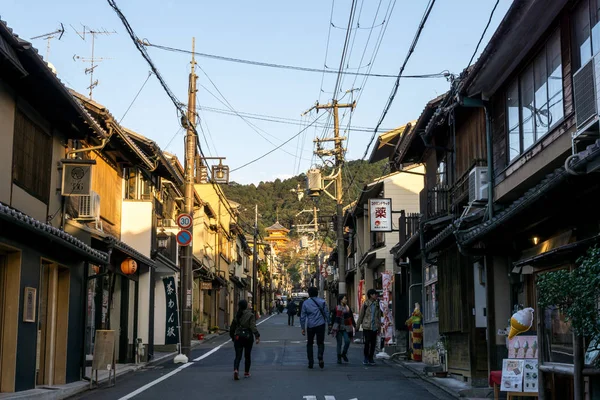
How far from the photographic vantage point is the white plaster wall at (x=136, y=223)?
23.3 metres

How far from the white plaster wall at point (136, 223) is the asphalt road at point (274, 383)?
4.16 m

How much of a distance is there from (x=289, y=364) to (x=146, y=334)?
252 inches

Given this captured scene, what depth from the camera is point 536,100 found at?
13070 millimetres

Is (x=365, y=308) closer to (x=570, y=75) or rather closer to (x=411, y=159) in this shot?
(x=411, y=159)

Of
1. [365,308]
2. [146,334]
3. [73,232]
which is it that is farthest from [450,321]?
[146,334]

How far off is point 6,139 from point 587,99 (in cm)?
950

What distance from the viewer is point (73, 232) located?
55.4 feet

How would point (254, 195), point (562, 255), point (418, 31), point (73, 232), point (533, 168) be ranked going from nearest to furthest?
point (562, 255)
point (533, 168)
point (418, 31)
point (73, 232)
point (254, 195)

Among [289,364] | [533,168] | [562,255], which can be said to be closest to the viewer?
[562,255]

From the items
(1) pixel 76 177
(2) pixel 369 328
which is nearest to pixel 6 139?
(1) pixel 76 177

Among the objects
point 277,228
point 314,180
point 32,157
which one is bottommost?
point 32,157

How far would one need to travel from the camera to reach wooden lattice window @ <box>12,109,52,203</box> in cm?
1366

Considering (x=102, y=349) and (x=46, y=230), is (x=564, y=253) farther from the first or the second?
(x=102, y=349)

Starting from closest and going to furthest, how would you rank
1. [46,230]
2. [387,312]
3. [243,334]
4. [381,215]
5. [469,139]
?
[46,230], [243,334], [469,139], [387,312], [381,215]
